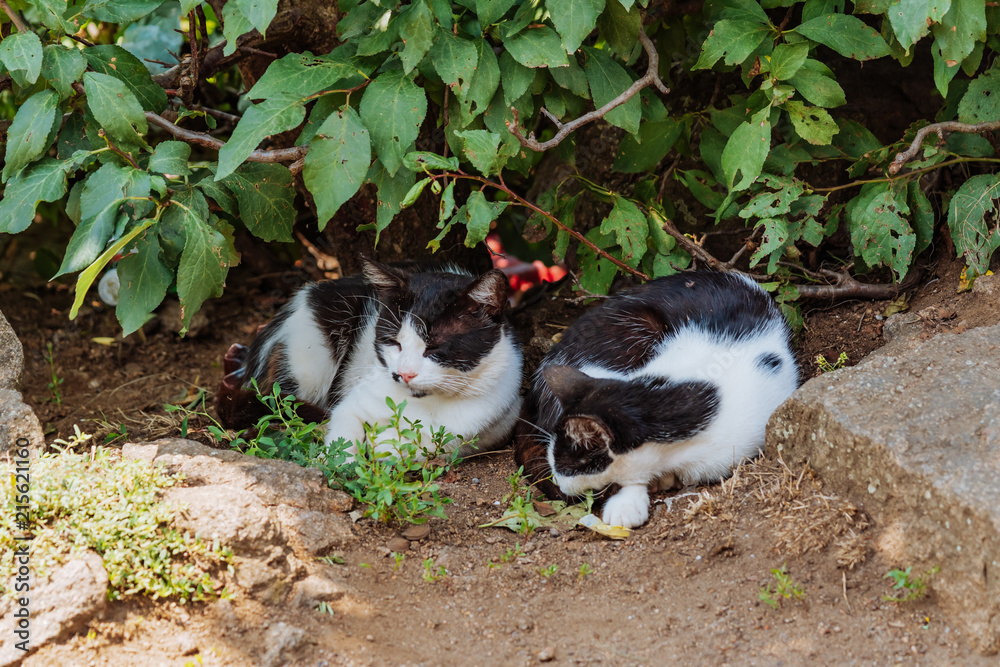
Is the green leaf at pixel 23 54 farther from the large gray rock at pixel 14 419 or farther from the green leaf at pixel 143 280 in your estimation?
the large gray rock at pixel 14 419

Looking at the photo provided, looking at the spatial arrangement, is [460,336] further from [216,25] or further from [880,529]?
[216,25]

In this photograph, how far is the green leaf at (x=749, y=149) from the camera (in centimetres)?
250

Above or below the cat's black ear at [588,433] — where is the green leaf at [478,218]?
above

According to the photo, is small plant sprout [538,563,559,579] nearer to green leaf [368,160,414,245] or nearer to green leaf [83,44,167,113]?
green leaf [368,160,414,245]

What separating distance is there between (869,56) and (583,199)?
1578mm

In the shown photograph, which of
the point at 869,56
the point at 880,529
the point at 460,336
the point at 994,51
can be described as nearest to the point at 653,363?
the point at 460,336

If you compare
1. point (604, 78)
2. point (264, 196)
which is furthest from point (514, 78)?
point (264, 196)

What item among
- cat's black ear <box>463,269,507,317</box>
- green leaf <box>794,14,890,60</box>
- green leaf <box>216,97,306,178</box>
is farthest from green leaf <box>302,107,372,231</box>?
green leaf <box>794,14,890,60</box>

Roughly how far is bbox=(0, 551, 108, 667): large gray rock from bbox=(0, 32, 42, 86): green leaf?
1464 millimetres

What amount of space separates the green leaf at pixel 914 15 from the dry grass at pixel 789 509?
1.25m

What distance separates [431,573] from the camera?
7.08 ft

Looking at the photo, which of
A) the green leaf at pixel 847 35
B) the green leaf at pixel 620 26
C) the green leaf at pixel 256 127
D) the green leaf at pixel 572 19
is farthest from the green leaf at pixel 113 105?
the green leaf at pixel 847 35

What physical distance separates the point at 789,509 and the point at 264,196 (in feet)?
6.56

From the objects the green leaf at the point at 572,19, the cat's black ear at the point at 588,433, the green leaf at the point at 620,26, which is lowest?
the cat's black ear at the point at 588,433
